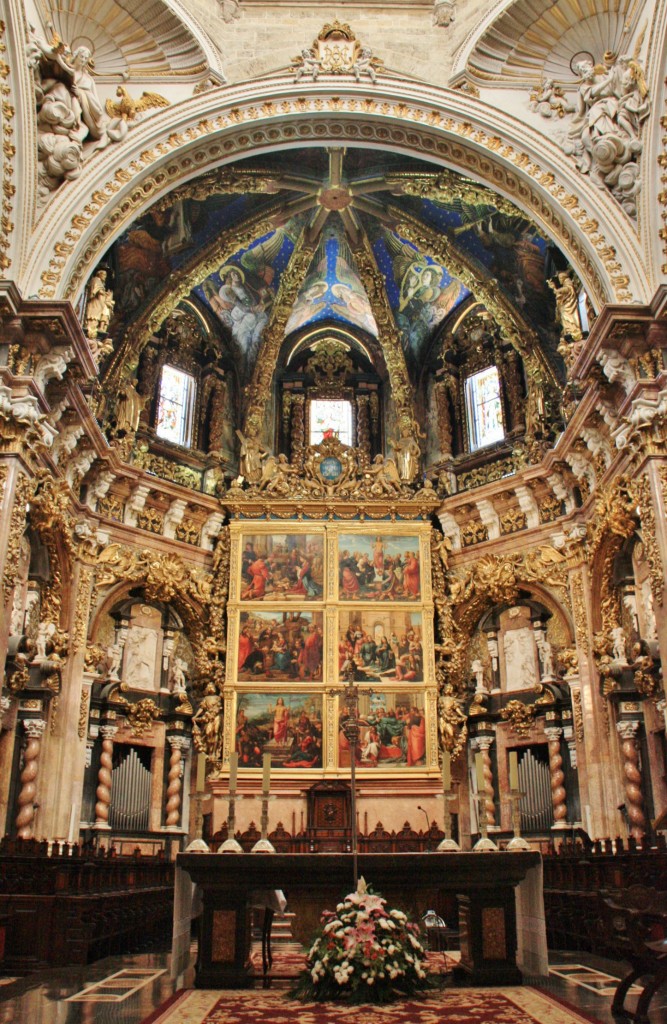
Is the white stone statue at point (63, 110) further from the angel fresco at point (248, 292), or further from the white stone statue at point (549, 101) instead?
the white stone statue at point (549, 101)

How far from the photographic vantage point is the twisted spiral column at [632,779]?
1546 centimetres

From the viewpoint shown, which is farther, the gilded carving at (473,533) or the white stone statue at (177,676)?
the gilded carving at (473,533)

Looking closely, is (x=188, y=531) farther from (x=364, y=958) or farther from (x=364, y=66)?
(x=364, y=958)

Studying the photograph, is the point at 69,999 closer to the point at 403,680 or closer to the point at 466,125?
the point at 403,680

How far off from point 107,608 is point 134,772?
11.5 ft

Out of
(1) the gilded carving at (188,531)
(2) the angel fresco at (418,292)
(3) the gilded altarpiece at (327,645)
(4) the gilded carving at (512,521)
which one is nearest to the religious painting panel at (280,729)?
(3) the gilded altarpiece at (327,645)

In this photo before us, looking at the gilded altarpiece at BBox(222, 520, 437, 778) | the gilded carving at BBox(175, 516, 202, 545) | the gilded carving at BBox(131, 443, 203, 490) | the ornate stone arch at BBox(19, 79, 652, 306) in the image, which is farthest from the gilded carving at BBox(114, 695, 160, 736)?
the ornate stone arch at BBox(19, 79, 652, 306)

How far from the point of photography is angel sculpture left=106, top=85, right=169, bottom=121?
16.2 metres

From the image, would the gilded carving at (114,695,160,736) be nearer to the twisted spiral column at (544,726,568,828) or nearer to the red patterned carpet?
the twisted spiral column at (544,726,568,828)

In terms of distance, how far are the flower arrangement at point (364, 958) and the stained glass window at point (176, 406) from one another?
15734mm

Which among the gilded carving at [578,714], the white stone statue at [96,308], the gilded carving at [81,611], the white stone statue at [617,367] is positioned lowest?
the gilded carving at [578,714]

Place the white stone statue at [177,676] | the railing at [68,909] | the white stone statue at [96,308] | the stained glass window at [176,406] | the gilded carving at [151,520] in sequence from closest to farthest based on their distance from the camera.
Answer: the railing at [68,909], the white stone statue at [96,308], the white stone statue at [177,676], the gilded carving at [151,520], the stained glass window at [176,406]

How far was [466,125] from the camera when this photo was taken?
55.1ft

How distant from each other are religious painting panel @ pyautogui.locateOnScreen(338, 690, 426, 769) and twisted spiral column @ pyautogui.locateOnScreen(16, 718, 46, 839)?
6.41m
